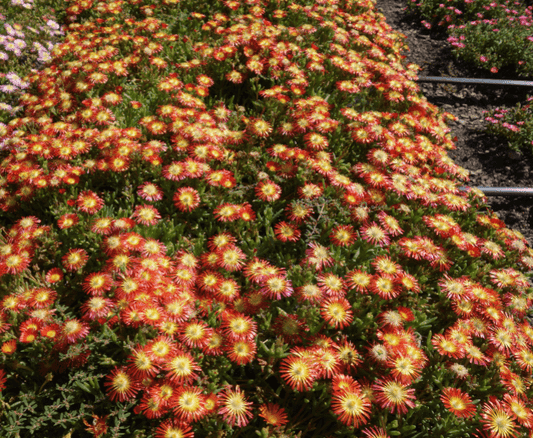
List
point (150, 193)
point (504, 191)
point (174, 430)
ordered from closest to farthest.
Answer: point (174, 430) < point (150, 193) < point (504, 191)

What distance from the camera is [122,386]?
1791mm

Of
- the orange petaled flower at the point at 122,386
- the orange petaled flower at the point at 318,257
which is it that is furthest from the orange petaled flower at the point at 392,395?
the orange petaled flower at the point at 122,386

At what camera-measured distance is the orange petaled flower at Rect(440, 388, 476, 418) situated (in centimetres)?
181

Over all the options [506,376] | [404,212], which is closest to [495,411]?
[506,376]

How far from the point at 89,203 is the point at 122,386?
1.29 meters

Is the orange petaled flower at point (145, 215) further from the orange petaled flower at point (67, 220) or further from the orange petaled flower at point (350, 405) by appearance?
the orange petaled flower at point (350, 405)

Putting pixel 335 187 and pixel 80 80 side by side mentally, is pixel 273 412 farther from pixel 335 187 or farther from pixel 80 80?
pixel 80 80

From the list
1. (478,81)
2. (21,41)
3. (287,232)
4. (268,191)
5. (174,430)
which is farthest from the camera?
(478,81)

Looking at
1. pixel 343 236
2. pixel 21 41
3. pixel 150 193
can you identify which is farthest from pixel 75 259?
pixel 21 41

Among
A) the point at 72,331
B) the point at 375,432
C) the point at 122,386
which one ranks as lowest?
the point at 375,432

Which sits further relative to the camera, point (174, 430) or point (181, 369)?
point (181, 369)

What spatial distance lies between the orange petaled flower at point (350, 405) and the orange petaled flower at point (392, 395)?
0.08 metres

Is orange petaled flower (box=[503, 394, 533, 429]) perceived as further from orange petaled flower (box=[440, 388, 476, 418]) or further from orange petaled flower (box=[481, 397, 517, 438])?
orange petaled flower (box=[440, 388, 476, 418])

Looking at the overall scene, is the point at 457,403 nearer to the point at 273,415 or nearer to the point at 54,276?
the point at 273,415
